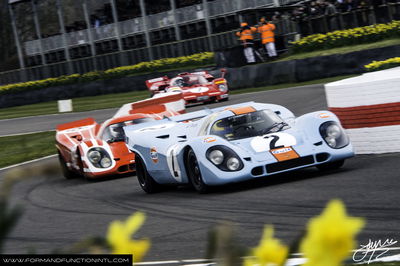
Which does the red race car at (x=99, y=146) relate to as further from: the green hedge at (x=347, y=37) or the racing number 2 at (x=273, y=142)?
the green hedge at (x=347, y=37)

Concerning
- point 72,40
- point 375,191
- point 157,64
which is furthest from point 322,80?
point 72,40

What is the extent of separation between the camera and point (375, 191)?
816cm

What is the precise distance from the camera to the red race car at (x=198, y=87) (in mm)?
25984

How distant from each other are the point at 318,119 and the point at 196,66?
82.4ft

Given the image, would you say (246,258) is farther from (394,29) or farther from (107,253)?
(394,29)

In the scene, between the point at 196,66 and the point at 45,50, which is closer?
the point at 196,66

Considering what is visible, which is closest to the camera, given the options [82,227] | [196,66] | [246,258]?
[246,258]

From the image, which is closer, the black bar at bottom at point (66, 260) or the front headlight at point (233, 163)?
the black bar at bottom at point (66, 260)

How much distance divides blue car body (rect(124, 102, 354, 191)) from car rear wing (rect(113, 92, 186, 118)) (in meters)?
→ 4.07

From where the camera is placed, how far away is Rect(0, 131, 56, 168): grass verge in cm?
1802

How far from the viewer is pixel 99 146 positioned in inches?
524

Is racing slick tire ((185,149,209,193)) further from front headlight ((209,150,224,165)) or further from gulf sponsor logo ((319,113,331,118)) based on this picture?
gulf sponsor logo ((319,113,331,118))

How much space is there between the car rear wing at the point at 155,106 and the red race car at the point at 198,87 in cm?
790

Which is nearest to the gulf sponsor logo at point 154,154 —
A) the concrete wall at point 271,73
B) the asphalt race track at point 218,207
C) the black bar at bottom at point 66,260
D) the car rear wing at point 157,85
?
the asphalt race track at point 218,207
